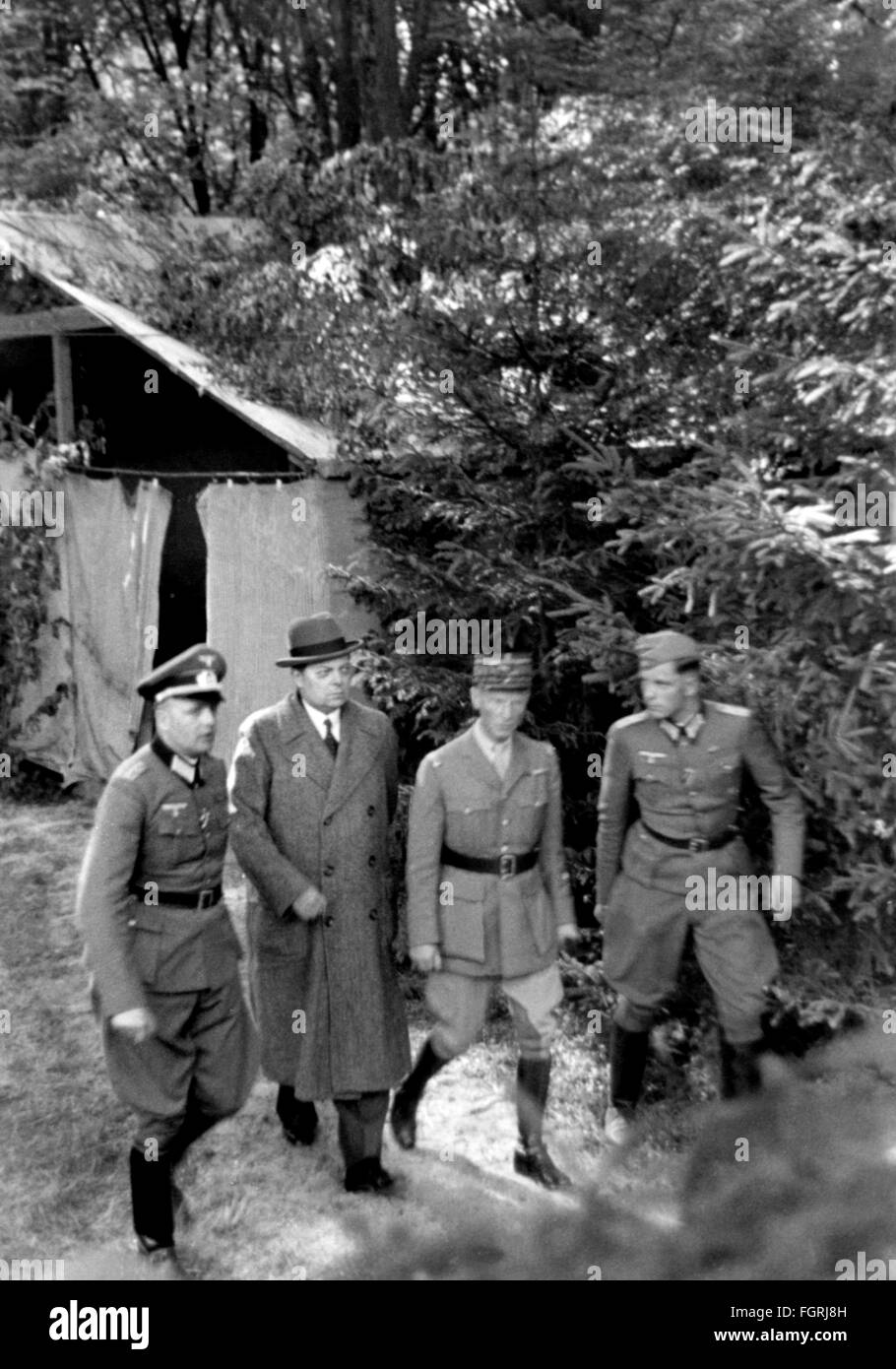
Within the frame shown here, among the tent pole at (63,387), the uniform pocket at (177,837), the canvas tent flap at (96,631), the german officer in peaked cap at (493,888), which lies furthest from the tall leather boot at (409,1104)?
the tent pole at (63,387)

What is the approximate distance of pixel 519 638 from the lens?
6.61m

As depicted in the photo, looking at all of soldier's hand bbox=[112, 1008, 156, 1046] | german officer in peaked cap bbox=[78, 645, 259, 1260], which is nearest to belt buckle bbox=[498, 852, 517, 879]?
german officer in peaked cap bbox=[78, 645, 259, 1260]

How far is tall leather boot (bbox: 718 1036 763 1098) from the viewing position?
487cm

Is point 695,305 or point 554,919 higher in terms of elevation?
point 695,305

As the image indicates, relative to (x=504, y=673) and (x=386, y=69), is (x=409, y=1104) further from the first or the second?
(x=386, y=69)

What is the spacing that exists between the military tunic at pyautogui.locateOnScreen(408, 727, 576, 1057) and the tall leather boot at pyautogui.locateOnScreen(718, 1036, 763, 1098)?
2.12 feet

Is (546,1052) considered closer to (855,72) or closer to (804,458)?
(804,458)

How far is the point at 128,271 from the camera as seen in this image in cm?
961

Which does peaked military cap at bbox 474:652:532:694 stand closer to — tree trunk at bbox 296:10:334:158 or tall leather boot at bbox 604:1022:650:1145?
tall leather boot at bbox 604:1022:650:1145

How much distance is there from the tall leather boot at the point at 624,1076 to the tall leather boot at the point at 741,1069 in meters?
0.31

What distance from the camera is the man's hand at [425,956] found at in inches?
185

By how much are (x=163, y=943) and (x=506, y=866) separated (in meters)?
1.21

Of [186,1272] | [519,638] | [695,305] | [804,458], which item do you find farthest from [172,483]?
[186,1272]

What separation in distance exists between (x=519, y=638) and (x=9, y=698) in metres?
5.51
